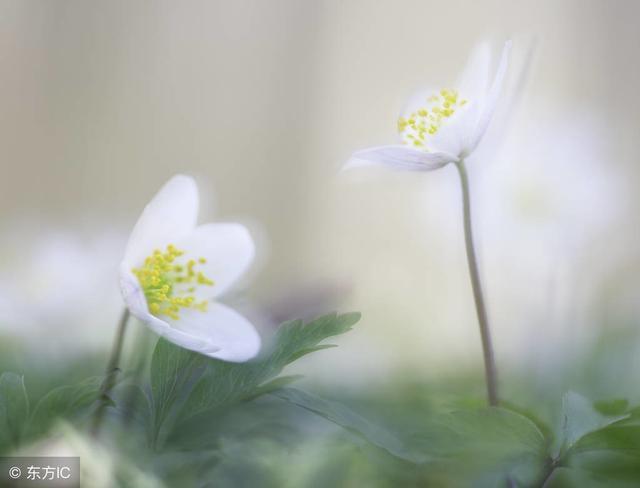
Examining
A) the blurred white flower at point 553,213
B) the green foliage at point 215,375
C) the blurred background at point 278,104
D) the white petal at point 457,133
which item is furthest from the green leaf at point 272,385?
the blurred background at point 278,104

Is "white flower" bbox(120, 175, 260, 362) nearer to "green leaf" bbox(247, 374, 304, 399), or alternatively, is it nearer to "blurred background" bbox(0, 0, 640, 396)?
"green leaf" bbox(247, 374, 304, 399)

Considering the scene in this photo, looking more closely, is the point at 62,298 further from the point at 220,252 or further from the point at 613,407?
the point at 613,407

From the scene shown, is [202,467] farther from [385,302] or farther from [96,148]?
[96,148]

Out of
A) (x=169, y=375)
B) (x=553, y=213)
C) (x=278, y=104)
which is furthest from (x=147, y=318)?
(x=278, y=104)

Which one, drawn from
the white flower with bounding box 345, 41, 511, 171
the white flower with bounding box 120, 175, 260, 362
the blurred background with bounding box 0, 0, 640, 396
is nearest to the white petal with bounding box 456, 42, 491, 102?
the white flower with bounding box 345, 41, 511, 171

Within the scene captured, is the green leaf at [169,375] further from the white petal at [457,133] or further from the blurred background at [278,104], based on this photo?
the blurred background at [278,104]
